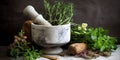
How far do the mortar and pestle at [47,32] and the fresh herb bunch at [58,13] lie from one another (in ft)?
0.14

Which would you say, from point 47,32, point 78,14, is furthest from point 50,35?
point 78,14

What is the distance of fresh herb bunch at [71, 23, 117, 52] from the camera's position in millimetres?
913

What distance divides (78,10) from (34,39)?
11.0 inches

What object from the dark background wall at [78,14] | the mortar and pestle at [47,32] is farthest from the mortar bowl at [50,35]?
the dark background wall at [78,14]

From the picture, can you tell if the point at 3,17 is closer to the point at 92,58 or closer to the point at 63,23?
the point at 63,23

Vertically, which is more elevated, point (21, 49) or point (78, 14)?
point (78, 14)

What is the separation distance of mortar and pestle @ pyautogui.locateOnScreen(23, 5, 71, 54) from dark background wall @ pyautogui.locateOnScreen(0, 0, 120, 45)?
0.14 meters

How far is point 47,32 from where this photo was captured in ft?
2.77

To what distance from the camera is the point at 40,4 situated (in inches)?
39.9

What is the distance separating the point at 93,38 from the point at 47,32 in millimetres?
206

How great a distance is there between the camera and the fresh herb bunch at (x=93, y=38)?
91 cm

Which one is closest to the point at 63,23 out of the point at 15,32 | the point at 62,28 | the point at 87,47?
the point at 62,28

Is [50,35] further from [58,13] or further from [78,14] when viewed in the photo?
[78,14]

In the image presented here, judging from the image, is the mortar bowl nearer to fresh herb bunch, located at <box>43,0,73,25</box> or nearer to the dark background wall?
fresh herb bunch, located at <box>43,0,73,25</box>
